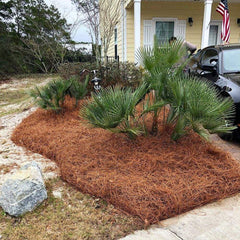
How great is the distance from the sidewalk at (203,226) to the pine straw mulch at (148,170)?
83mm

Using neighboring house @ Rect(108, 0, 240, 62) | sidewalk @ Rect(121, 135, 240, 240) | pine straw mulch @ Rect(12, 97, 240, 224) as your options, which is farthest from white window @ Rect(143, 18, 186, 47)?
sidewalk @ Rect(121, 135, 240, 240)

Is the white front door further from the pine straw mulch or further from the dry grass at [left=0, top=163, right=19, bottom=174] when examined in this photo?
the dry grass at [left=0, top=163, right=19, bottom=174]

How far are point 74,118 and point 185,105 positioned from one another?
2.76 m

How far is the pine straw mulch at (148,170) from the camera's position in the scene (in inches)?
88.9

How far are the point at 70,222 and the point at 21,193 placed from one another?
1.99 ft

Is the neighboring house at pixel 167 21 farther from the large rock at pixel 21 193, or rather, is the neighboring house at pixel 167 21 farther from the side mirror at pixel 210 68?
the large rock at pixel 21 193

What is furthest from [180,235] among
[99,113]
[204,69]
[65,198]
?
[204,69]

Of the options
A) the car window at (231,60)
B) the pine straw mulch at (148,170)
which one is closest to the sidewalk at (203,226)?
the pine straw mulch at (148,170)

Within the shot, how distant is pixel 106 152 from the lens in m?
3.07

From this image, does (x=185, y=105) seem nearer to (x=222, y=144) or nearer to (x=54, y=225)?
(x=222, y=144)

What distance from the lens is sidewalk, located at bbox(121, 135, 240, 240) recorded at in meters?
1.94

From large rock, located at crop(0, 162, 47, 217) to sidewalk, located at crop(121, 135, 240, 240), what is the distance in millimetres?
1058

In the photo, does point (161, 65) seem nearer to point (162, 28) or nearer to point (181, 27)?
point (162, 28)

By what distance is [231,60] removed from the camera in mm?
4414
